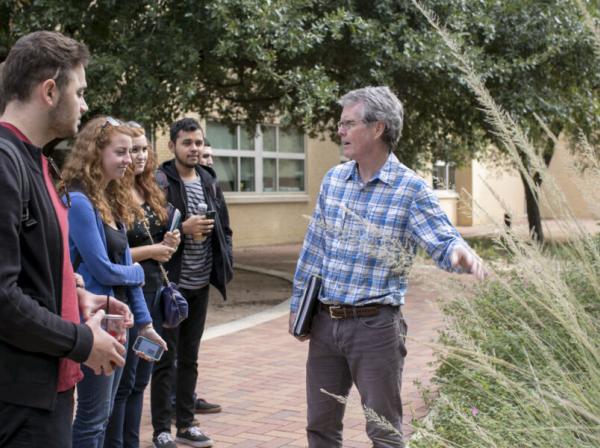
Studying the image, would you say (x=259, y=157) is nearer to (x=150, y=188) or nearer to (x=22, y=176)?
(x=150, y=188)

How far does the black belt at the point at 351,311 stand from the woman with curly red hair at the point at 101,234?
0.94 m

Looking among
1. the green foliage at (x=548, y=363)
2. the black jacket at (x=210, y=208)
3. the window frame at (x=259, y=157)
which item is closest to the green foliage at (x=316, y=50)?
the black jacket at (x=210, y=208)

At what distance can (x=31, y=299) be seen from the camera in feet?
7.39

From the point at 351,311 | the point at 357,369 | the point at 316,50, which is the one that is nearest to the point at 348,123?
the point at 351,311

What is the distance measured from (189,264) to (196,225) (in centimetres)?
31

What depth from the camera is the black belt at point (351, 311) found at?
3.60 metres

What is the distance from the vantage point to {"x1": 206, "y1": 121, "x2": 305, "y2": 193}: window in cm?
2144

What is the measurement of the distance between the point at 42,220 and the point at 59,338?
1.13ft

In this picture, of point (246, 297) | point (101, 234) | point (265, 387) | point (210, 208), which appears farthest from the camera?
point (246, 297)

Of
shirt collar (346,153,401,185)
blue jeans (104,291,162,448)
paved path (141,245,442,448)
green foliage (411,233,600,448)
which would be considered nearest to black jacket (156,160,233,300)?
blue jeans (104,291,162,448)

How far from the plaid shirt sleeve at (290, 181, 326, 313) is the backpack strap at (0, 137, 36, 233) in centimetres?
178

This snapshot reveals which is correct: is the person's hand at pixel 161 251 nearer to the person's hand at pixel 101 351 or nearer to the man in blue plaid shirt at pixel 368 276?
the man in blue plaid shirt at pixel 368 276

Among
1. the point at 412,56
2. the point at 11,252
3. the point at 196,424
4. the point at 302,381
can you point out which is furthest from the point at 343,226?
the point at 412,56

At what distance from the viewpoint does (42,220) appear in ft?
7.70
